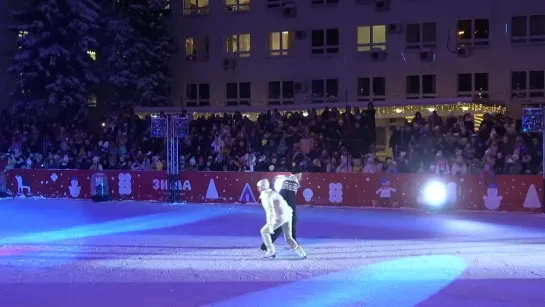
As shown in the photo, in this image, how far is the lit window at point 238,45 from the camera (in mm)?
31578

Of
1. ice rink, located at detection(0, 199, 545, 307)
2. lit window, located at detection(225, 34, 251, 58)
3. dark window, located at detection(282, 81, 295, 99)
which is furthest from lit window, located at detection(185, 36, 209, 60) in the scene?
ice rink, located at detection(0, 199, 545, 307)

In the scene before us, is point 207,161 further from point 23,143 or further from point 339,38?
point 339,38

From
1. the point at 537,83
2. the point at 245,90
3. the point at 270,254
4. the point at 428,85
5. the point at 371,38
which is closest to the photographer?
the point at 270,254

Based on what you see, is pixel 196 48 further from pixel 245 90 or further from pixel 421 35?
pixel 421 35

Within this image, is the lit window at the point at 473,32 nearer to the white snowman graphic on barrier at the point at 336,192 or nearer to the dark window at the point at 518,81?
the dark window at the point at 518,81

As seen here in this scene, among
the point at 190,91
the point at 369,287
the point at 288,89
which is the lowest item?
the point at 369,287

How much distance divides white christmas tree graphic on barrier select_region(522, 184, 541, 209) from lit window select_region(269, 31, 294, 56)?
640 inches

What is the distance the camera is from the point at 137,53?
31.0 m

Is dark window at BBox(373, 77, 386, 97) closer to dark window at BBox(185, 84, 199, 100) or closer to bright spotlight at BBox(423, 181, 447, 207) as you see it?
dark window at BBox(185, 84, 199, 100)

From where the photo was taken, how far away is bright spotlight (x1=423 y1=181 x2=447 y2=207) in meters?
17.6

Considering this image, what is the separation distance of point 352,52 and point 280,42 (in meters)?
3.65

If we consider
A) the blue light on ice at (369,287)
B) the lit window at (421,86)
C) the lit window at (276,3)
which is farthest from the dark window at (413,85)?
the blue light on ice at (369,287)

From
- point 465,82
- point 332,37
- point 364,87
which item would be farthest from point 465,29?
point 332,37

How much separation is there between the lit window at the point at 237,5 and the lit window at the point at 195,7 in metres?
1.26
